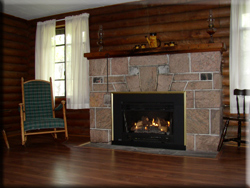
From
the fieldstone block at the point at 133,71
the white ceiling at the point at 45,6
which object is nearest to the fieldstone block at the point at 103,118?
the fieldstone block at the point at 133,71

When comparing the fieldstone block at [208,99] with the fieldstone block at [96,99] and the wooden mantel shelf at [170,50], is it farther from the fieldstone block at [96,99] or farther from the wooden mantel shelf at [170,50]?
the fieldstone block at [96,99]

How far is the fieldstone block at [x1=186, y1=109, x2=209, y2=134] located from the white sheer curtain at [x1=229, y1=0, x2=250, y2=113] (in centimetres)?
76

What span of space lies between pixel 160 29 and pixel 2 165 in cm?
313

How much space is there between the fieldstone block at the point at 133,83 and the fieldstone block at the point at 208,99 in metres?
0.83

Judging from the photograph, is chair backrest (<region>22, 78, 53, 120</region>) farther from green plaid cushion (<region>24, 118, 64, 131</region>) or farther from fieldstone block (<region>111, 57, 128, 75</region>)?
fieldstone block (<region>111, 57, 128, 75</region>)

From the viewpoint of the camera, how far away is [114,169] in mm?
2625

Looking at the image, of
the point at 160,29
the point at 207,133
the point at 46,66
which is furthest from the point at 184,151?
the point at 46,66

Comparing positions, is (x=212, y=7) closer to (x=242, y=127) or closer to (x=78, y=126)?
(x=242, y=127)

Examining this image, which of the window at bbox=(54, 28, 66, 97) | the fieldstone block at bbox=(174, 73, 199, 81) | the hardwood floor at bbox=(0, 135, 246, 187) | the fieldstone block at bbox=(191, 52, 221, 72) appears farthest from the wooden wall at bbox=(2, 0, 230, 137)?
the hardwood floor at bbox=(0, 135, 246, 187)

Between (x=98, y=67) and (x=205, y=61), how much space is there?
62.4 inches

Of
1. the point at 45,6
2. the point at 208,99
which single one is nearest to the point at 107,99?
the point at 208,99

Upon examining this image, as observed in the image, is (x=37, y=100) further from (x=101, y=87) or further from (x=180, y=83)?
(x=180, y=83)

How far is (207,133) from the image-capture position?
333 centimetres

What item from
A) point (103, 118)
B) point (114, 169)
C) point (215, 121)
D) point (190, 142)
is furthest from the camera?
point (103, 118)
